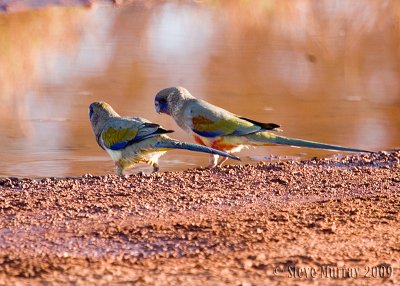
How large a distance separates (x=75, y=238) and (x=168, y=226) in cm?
59

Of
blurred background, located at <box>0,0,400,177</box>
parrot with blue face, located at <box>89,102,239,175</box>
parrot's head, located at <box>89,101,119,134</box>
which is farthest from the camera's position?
blurred background, located at <box>0,0,400,177</box>

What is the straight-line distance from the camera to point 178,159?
1001cm

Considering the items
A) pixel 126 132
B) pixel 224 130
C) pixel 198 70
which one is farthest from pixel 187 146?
pixel 198 70

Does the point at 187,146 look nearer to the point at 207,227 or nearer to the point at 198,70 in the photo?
the point at 207,227

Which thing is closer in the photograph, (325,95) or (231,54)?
(325,95)

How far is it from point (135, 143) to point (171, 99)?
4.17ft

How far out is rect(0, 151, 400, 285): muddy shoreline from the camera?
5.77m

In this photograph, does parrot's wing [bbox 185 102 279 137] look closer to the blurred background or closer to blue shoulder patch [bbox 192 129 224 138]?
blue shoulder patch [bbox 192 129 224 138]

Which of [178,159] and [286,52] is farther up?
[286,52]

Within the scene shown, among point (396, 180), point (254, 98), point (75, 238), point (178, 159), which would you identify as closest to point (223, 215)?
point (75, 238)

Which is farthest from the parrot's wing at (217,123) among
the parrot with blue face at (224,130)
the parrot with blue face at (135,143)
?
the parrot with blue face at (135,143)

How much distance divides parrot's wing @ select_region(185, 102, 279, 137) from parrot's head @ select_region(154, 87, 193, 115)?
0.91 feet

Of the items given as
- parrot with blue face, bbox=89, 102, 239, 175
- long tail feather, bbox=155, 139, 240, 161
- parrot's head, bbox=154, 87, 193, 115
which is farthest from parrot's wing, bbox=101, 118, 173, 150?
parrot's head, bbox=154, 87, 193, 115

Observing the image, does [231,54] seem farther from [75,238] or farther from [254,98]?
[75,238]
